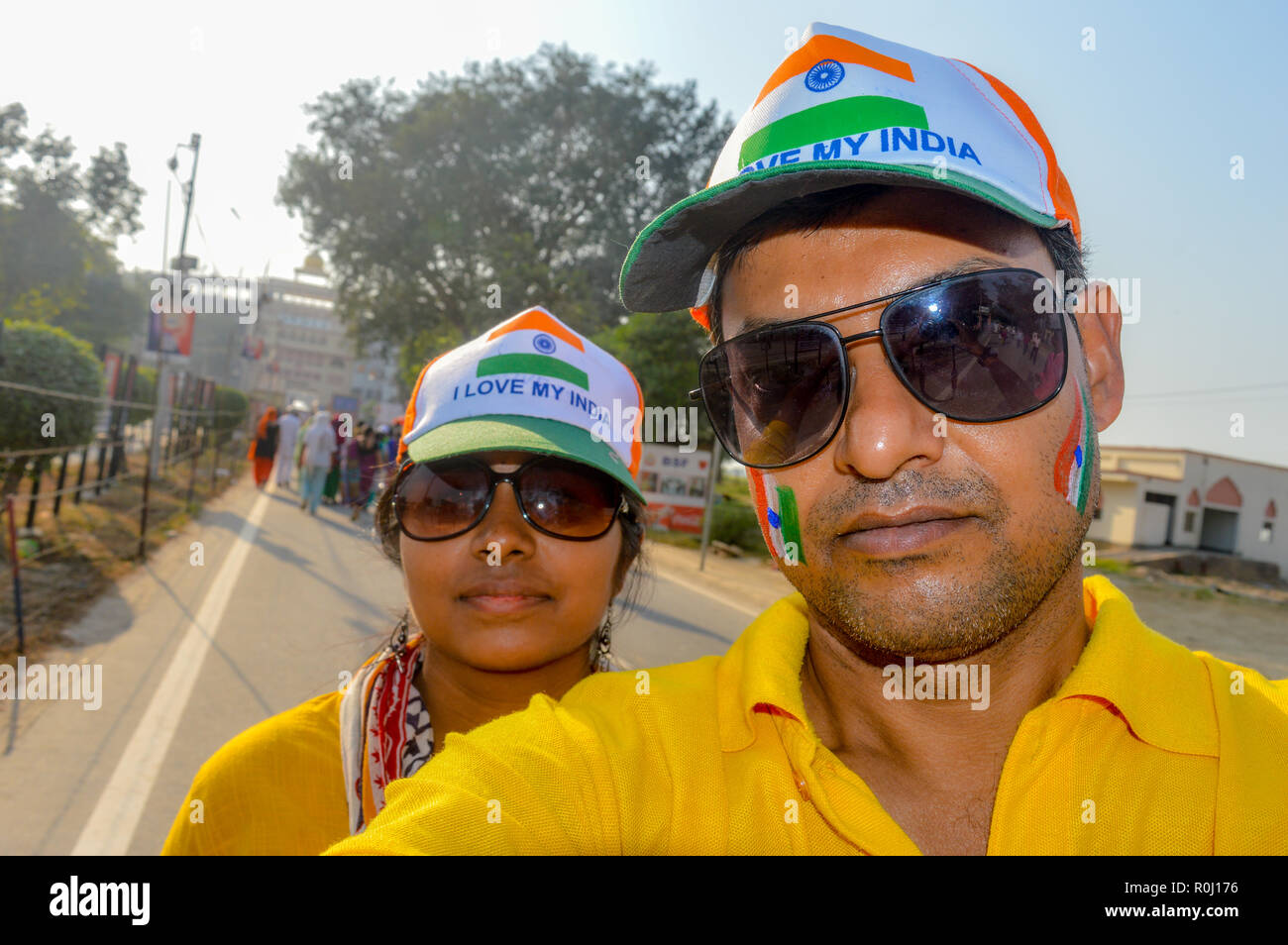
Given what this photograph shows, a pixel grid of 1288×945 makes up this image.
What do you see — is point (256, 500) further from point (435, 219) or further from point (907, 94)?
point (907, 94)

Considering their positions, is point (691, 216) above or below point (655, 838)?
above

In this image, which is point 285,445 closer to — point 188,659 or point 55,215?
point 188,659

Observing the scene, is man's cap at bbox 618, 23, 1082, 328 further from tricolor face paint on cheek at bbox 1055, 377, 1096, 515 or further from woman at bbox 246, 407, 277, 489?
woman at bbox 246, 407, 277, 489

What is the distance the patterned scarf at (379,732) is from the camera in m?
1.86

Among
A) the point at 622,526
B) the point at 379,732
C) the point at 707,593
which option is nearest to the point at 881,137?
the point at 622,526

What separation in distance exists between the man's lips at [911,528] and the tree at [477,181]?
2527cm

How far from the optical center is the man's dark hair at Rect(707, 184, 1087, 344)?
1.47m

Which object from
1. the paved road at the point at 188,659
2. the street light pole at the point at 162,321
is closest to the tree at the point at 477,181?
the street light pole at the point at 162,321

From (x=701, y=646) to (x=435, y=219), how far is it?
860 inches

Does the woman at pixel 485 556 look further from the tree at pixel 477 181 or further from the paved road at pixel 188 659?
the tree at pixel 477 181

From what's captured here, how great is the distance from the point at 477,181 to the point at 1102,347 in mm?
28410

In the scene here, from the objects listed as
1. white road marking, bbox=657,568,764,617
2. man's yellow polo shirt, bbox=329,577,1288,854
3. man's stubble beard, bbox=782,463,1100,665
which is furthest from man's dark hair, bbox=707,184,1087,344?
white road marking, bbox=657,568,764,617

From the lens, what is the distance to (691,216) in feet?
5.11

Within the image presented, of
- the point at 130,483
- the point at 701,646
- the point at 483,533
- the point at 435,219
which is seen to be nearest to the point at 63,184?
the point at 435,219
